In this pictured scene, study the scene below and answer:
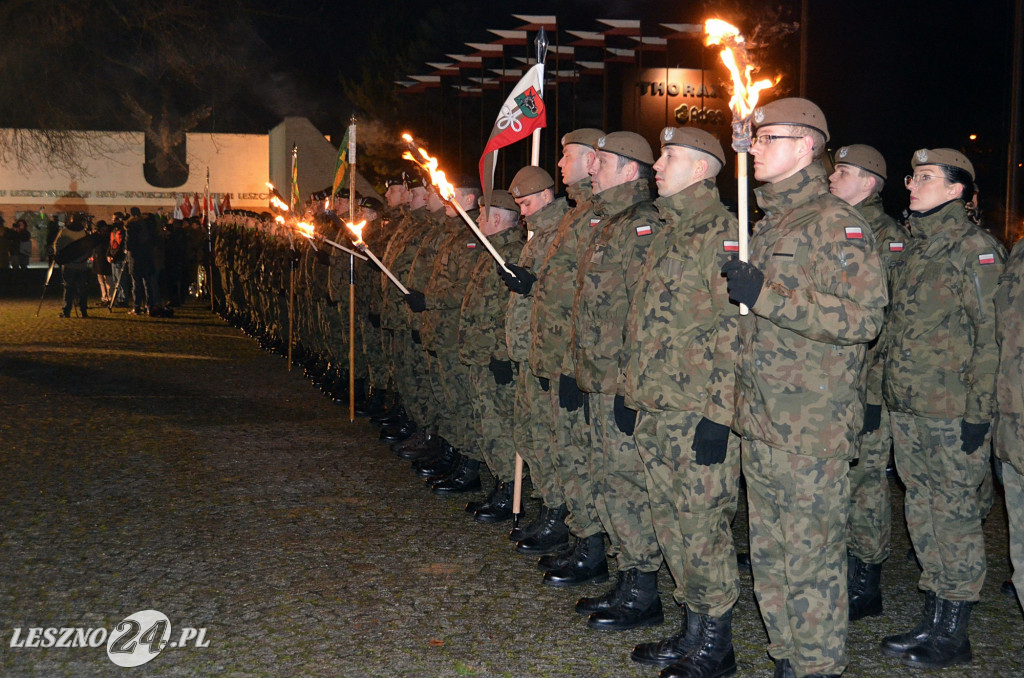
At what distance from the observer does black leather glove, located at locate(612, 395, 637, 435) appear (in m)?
5.01

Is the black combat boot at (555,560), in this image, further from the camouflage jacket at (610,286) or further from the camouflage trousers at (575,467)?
the camouflage jacket at (610,286)

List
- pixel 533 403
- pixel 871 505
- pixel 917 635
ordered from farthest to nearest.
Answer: pixel 533 403, pixel 871 505, pixel 917 635

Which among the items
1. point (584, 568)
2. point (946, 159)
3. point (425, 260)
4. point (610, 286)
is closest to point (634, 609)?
point (584, 568)

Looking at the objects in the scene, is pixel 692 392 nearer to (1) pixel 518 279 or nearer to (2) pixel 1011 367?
(2) pixel 1011 367

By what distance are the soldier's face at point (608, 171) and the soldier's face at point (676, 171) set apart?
75 centimetres

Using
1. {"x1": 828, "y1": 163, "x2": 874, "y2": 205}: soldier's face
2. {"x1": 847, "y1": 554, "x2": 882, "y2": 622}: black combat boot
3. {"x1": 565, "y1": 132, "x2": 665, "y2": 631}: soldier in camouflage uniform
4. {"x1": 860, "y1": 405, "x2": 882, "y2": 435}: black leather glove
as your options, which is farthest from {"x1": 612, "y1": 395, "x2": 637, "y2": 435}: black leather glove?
{"x1": 828, "y1": 163, "x2": 874, "y2": 205}: soldier's face

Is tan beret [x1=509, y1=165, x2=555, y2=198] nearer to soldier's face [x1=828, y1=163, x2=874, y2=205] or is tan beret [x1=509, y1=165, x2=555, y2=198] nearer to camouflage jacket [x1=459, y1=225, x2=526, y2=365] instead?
camouflage jacket [x1=459, y1=225, x2=526, y2=365]

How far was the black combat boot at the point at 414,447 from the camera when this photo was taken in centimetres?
874

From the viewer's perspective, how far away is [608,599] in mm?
5289

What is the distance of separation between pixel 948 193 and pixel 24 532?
5.31m

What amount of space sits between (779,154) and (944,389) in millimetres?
1479

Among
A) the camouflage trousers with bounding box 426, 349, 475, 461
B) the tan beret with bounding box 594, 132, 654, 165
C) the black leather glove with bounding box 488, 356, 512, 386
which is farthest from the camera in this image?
the camouflage trousers with bounding box 426, 349, 475, 461

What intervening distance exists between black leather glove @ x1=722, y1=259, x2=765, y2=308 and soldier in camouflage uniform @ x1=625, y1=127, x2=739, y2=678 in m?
0.59

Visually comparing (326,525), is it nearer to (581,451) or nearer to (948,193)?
(581,451)
